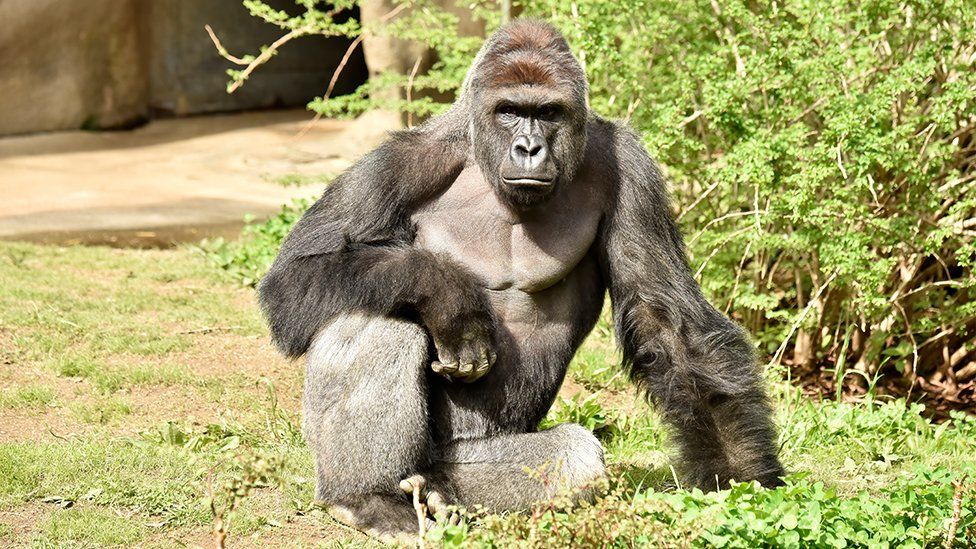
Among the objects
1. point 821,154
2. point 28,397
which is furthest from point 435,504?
point 821,154

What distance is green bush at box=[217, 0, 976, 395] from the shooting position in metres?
6.47

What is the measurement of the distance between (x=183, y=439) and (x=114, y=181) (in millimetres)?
7033

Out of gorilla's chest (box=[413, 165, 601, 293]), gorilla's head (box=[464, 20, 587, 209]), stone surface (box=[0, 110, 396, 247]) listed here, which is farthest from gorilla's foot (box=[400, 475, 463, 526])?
stone surface (box=[0, 110, 396, 247])

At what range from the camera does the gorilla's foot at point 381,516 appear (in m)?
4.38

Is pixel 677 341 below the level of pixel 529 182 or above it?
below

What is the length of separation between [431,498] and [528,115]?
1496mm

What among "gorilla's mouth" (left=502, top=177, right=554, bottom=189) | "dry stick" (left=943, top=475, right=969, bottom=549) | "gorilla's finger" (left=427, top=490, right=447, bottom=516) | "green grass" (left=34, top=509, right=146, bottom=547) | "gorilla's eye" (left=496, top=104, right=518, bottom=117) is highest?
"gorilla's eye" (left=496, top=104, right=518, bottom=117)

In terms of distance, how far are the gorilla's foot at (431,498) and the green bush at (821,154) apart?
9.06 ft

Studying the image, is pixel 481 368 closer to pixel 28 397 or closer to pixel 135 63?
pixel 28 397

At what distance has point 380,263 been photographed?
176 inches

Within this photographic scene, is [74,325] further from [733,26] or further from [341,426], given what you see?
[733,26]

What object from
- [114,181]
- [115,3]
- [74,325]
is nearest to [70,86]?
[115,3]

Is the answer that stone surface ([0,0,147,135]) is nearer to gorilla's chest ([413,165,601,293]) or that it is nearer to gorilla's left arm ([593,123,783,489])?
gorilla's chest ([413,165,601,293])

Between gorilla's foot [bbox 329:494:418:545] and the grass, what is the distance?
62 mm
